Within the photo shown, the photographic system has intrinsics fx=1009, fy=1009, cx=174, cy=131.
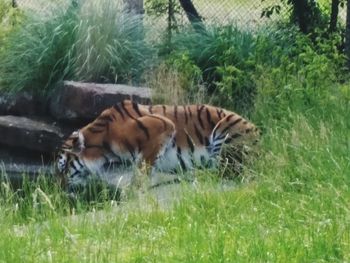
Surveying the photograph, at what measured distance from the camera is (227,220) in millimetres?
6797

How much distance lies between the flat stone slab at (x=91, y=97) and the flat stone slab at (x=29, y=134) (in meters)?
0.29

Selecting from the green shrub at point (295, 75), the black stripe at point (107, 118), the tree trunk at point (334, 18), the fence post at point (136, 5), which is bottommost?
the black stripe at point (107, 118)

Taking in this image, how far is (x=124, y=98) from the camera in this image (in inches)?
424

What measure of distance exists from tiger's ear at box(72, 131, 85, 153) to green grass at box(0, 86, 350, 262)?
1.49 metres

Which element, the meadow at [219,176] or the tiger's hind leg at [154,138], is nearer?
the meadow at [219,176]

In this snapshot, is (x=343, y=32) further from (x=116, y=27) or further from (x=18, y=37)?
(x=18, y=37)

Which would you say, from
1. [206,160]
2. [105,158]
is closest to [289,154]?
[206,160]

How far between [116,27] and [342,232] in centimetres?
645

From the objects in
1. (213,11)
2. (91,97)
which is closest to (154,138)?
(91,97)

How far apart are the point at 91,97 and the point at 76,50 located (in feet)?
3.03

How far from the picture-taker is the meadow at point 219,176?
19.6 feet

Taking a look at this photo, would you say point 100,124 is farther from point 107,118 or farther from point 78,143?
point 78,143

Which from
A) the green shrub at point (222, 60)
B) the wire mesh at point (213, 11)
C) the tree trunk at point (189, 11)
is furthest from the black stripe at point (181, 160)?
the tree trunk at point (189, 11)

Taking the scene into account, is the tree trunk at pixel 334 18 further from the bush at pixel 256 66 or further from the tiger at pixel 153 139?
the tiger at pixel 153 139
